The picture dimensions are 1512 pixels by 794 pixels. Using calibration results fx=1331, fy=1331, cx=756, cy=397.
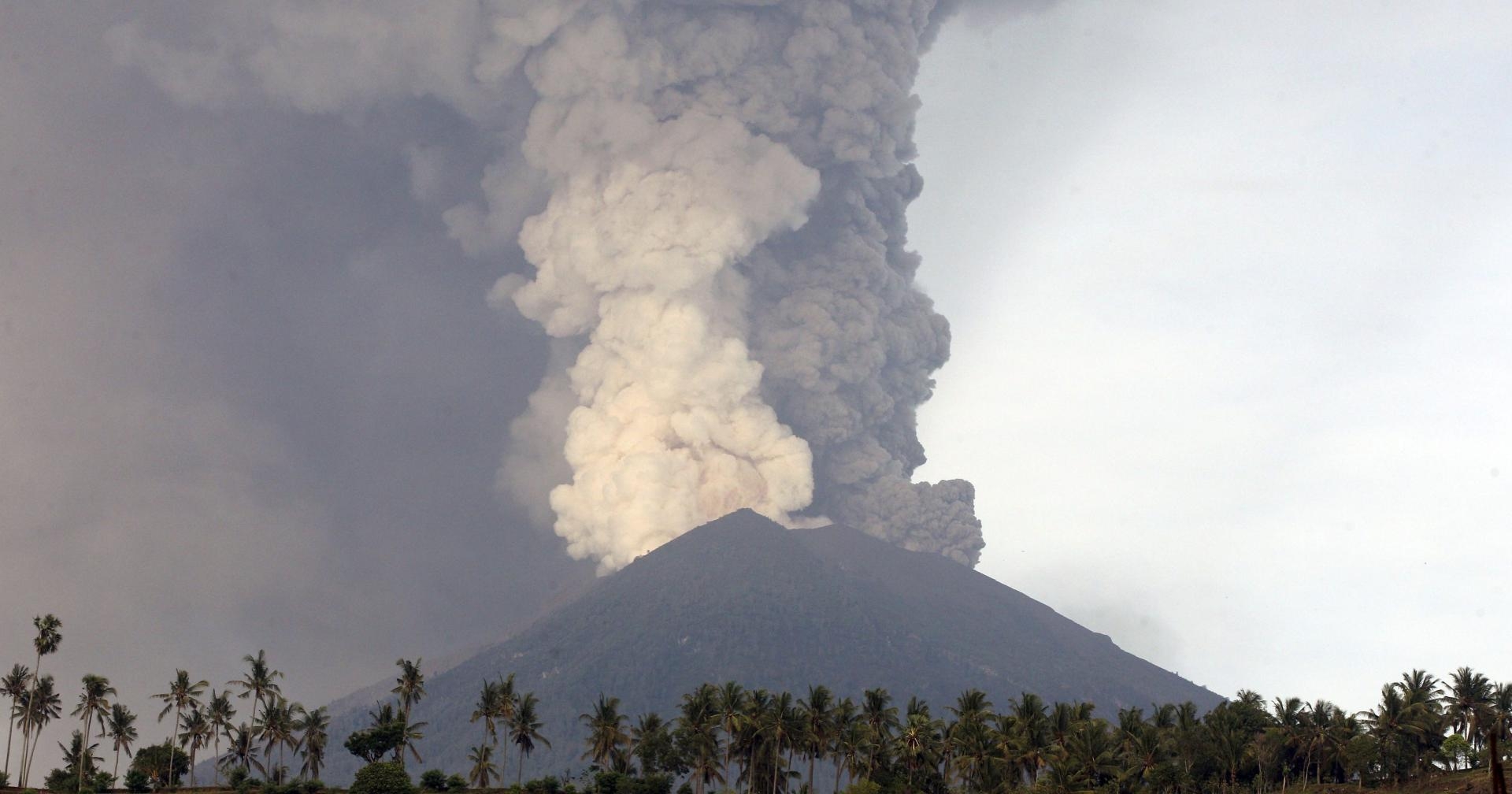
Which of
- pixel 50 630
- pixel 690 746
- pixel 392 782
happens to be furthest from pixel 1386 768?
pixel 50 630

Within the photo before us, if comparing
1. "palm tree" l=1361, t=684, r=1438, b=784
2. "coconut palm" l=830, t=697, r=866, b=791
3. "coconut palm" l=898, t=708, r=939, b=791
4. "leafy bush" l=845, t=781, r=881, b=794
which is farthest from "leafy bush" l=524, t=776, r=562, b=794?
"palm tree" l=1361, t=684, r=1438, b=784

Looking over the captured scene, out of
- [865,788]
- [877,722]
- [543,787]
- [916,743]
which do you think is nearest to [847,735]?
[877,722]

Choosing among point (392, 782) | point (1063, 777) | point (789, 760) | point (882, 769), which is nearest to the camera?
point (1063, 777)

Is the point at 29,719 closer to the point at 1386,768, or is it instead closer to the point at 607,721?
the point at 607,721

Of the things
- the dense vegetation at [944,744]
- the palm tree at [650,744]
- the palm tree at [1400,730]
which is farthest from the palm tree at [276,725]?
the palm tree at [1400,730]

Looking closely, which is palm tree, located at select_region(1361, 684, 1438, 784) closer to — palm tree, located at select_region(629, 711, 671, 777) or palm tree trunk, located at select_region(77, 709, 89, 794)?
palm tree, located at select_region(629, 711, 671, 777)

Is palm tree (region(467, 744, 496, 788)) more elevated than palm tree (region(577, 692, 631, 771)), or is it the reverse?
palm tree (region(577, 692, 631, 771))
